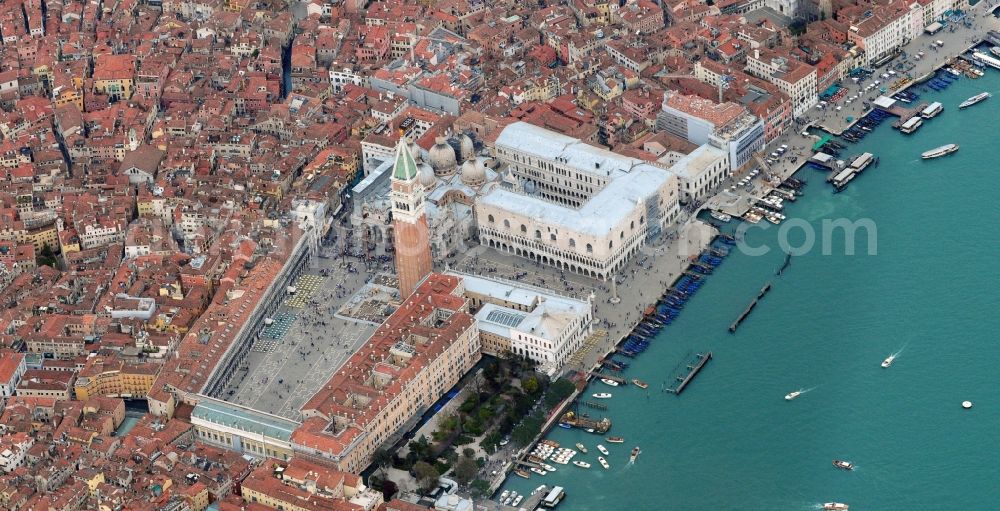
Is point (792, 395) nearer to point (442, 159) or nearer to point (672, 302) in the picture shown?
point (672, 302)

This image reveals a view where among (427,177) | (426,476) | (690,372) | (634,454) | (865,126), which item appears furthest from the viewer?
(865,126)

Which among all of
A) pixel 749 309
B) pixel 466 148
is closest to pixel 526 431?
pixel 749 309

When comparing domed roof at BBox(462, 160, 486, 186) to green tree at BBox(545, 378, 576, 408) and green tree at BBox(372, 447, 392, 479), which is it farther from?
green tree at BBox(372, 447, 392, 479)

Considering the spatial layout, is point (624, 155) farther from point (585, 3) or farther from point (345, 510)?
point (345, 510)

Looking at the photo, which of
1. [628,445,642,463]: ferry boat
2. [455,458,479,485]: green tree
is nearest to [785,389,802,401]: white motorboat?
[628,445,642,463]: ferry boat

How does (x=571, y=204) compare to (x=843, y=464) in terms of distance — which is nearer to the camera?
(x=843, y=464)
